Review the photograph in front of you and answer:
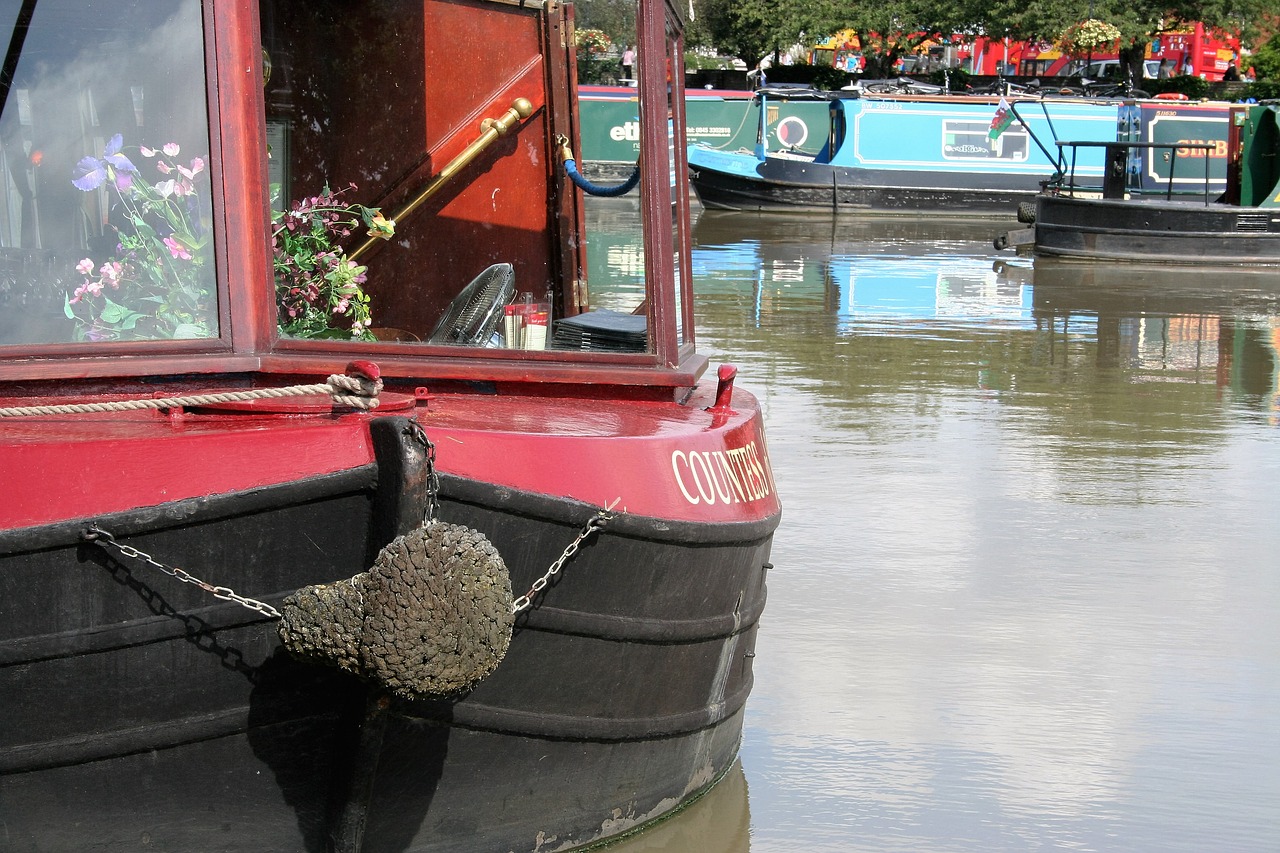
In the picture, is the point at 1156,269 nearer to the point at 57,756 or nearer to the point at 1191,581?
the point at 1191,581

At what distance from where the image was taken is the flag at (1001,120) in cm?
2350

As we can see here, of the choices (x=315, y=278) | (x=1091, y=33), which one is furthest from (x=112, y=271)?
(x=1091, y=33)

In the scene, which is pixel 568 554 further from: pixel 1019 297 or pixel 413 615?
pixel 1019 297

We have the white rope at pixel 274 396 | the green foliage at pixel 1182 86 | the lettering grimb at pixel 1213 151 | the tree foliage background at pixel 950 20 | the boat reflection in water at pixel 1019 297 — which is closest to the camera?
the white rope at pixel 274 396

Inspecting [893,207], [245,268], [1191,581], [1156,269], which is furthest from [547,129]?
[893,207]

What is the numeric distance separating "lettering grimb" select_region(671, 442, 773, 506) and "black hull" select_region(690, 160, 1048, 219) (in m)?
20.0

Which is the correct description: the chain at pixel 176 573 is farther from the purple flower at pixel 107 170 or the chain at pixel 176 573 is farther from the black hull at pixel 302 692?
the purple flower at pixel 107 170

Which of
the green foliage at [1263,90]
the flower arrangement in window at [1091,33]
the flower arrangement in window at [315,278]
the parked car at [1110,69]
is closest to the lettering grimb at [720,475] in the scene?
the flower arrangement in window at [315,278]

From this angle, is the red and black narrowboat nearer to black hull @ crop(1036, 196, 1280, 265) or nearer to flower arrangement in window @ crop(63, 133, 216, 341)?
flower arrangement in window @ crop(63, 133, 216, 341)

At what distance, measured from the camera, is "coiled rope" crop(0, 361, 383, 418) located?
288 centimetres

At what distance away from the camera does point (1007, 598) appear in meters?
5.64

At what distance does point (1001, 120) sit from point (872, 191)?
224 cm

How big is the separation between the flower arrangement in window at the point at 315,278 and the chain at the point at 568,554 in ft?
2.93

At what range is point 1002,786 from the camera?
4.18 m
